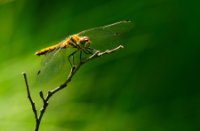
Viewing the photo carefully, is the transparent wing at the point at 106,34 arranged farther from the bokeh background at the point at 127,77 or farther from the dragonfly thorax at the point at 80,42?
the bokeh background at the point at 127,77

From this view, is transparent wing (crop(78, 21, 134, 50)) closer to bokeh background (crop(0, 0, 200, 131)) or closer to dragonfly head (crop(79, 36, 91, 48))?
dragonfly head (crop(79, 36, 91, 48))

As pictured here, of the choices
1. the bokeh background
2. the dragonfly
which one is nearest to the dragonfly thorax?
the dragonfly

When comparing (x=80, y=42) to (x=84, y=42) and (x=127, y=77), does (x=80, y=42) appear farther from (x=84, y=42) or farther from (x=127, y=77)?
(x=127, y=77)

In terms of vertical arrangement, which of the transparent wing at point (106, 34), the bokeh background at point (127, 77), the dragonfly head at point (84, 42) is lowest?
the bokeh background at point (127, 77)

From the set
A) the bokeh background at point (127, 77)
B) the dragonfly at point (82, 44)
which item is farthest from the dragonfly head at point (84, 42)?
the bokeh background at point (127, 77)

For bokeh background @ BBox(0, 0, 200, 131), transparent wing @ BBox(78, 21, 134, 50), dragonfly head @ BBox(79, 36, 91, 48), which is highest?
dragonfly head @ BBox(79, 36, 91, 48)

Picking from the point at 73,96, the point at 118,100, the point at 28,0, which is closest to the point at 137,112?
the point at 118,100
